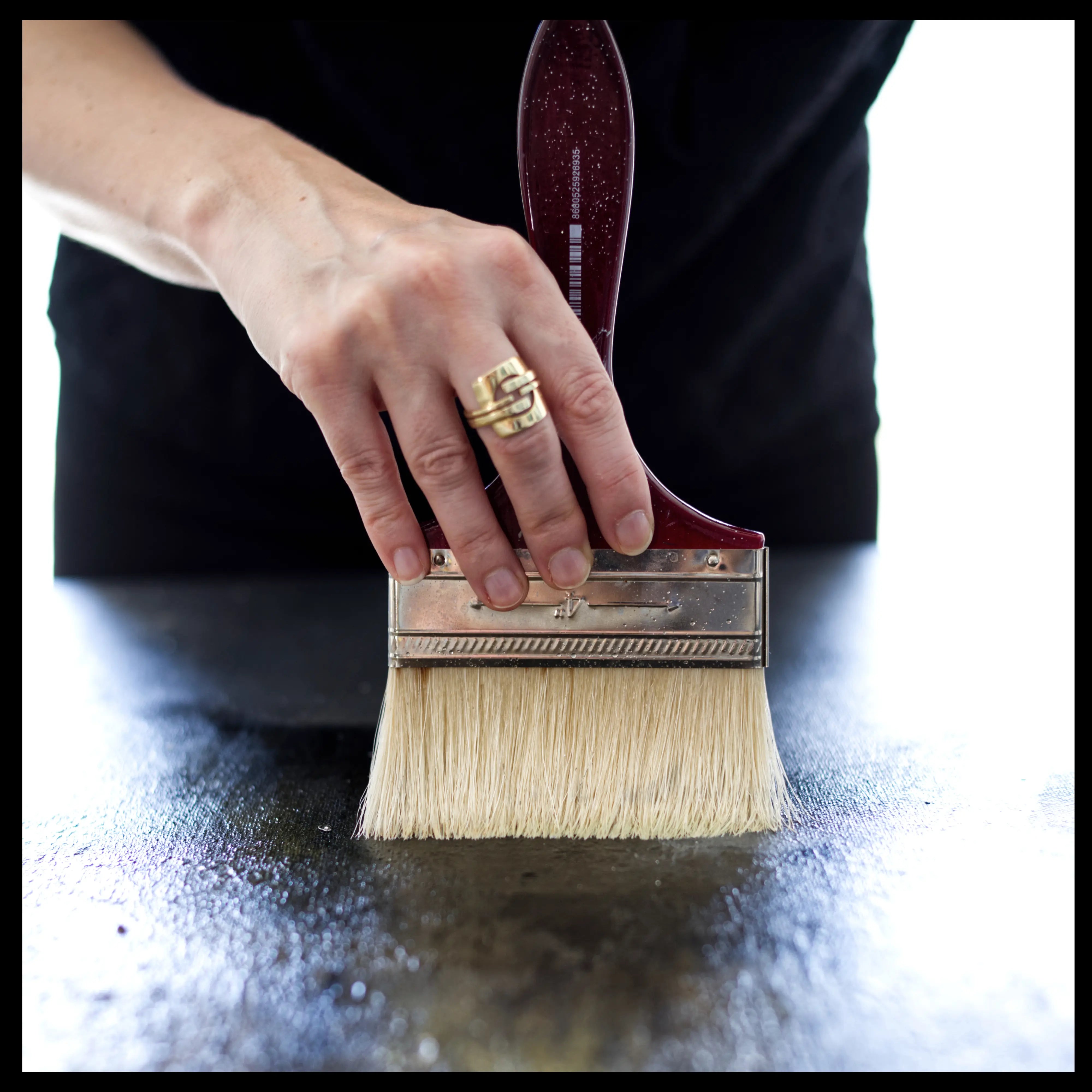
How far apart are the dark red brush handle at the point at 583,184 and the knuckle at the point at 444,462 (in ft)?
0.20

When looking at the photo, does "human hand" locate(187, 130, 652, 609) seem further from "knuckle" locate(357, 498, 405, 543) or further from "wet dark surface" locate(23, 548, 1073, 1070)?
"wet dark surface" locate(23, 548, 1073, 1070)

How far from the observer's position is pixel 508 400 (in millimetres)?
733

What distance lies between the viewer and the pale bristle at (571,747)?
0.80 m

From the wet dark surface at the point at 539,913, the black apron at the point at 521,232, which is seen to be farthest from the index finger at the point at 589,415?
the black apron at the point at 521,232

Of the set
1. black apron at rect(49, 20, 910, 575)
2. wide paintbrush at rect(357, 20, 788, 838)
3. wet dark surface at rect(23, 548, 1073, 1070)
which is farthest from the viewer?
black apron at rect(49, 20, 910, 575)

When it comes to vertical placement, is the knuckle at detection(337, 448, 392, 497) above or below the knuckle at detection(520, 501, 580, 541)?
above

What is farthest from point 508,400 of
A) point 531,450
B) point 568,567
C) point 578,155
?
point 578,155

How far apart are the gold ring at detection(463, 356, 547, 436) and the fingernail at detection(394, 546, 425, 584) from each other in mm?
128

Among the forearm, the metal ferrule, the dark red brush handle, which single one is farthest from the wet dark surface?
the forearm

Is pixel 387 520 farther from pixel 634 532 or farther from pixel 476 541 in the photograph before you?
pixel 634 532

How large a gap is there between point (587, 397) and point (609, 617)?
194 mm

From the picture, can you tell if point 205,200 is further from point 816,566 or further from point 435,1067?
point 816,566

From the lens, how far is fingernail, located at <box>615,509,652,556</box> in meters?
0.79
